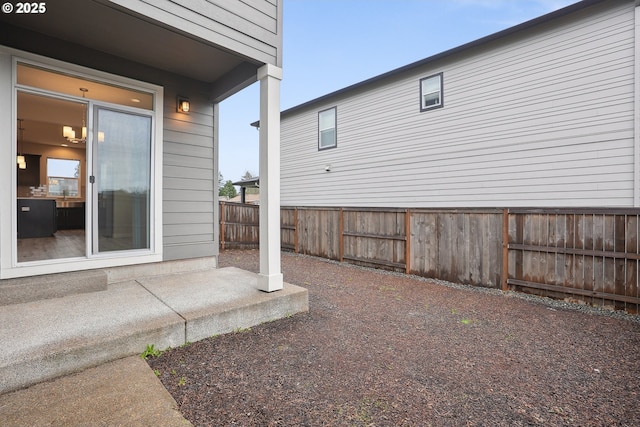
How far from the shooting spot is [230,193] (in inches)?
2025

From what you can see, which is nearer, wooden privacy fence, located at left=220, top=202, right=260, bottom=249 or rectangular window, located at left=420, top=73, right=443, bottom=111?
rectangular window, located at left=420, top=73, right=443, bottom=111

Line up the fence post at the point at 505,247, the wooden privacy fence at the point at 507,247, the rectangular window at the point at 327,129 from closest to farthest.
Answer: the wooden privacy fence at the point at 507,247 < the fence post at the point at 505,247 < the rectangular window at the point at 327,129

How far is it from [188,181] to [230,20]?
232 centimetres

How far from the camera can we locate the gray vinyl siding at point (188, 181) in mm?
4434

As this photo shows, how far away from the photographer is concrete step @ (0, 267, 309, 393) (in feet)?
6.82

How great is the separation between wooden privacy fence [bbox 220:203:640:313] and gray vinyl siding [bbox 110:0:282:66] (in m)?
4.01

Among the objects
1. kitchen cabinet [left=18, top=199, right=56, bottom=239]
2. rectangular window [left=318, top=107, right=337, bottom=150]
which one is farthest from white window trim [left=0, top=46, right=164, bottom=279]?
rectangular window [left=318, top=107, right=337, bottom=150]

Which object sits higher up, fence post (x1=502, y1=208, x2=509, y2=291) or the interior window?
the interior window

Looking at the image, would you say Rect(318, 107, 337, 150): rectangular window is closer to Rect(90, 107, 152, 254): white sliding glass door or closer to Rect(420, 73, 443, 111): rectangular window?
Rect(420, 73, 443, 111): rectangular window

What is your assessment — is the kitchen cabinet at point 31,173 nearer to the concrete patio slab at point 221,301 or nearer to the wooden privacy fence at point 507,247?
the concrete patio slab at point 221,301

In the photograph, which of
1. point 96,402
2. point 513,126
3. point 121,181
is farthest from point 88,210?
point 513,126

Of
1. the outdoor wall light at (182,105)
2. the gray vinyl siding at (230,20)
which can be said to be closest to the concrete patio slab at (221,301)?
the outdoor wall light at (182,105)

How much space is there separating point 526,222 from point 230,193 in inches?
1976

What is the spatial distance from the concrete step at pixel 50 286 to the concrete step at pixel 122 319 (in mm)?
96
